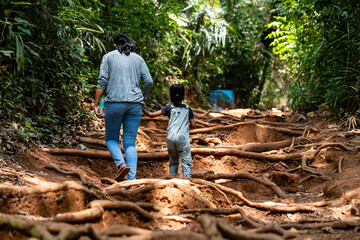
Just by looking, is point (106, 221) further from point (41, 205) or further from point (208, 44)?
point (208, 44)

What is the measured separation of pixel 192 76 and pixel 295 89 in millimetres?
6224

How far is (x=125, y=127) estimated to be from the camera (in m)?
4.50

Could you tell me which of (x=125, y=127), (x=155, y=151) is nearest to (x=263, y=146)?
(x=155, y=151)

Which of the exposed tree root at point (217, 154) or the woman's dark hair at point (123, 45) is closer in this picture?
the woman's dark hair at point (123, 45)

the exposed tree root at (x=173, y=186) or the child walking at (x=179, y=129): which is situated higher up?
the child walking at (x=179, y=129)

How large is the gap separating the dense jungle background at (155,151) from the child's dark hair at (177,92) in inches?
39.7

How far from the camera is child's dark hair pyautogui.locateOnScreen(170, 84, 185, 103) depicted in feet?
14.5

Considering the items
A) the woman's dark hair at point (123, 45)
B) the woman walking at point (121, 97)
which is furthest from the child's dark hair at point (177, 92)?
the woman's dark hair at point (123, 45)

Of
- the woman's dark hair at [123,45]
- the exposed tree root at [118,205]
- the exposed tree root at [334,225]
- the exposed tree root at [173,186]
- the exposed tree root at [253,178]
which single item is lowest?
the exposed tree root at [253,178]

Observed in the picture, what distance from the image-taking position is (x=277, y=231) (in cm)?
233

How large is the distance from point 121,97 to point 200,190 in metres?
1.49

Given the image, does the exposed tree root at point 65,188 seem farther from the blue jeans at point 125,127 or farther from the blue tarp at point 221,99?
the blue tarp at point 221,99

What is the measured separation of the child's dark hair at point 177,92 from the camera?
4426 mm

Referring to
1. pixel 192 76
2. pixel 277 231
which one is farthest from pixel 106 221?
pixel 192 76
